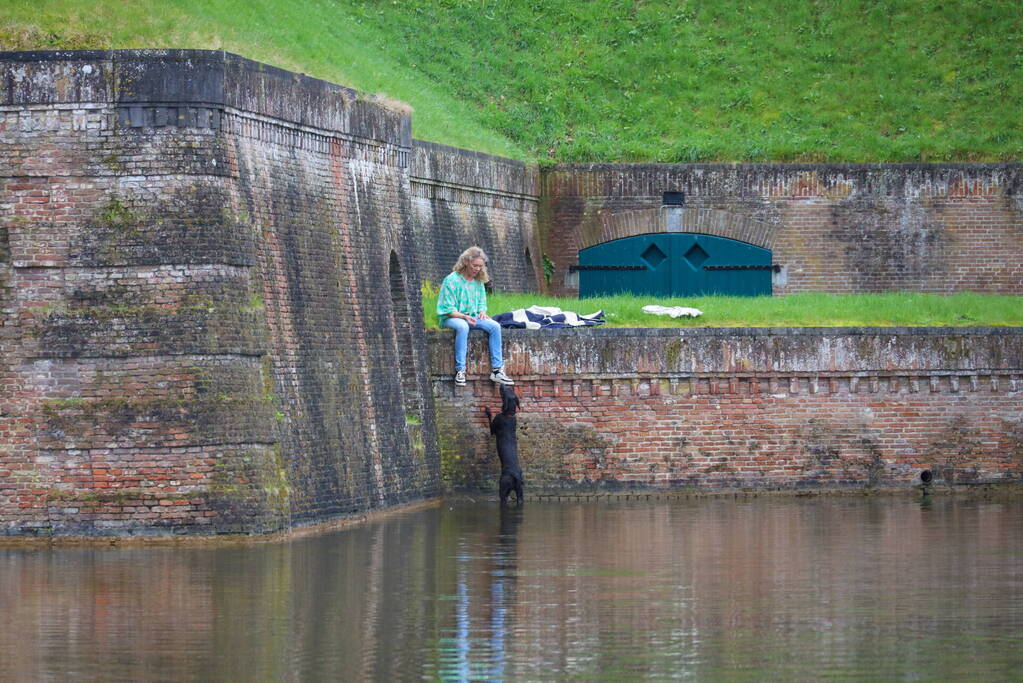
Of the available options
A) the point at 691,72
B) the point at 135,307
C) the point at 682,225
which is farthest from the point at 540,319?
the point at 691,72

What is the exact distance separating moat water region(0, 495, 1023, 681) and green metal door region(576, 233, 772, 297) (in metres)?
12.7

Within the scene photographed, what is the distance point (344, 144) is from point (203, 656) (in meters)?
10.7

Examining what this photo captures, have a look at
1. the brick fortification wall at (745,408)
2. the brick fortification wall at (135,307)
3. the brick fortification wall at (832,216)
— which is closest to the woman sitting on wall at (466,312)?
the brick fortification wall at (745,408)

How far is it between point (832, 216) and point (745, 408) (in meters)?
11.0

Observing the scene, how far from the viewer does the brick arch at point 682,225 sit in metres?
35.0

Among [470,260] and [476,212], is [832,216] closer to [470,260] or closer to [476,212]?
[476,212]

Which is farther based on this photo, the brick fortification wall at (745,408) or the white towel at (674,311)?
the white towel at (674,311)

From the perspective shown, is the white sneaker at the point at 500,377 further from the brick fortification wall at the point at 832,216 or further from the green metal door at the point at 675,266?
the brick fortification wall at the point at 832,216

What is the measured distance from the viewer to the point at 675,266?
1375 inches

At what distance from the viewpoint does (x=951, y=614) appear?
1531 cm

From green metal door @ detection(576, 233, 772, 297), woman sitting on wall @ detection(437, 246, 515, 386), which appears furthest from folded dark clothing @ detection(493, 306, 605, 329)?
green metal door @ detection(576, 233, 772, 297)

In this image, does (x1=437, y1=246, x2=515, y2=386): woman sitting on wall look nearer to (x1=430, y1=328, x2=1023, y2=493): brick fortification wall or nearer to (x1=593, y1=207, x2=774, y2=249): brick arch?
(x1=430, y1=328, x2=1023, y2=493): brick fortification wall

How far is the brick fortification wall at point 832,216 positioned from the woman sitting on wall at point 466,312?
1056cm

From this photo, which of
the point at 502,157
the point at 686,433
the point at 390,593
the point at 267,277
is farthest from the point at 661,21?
the point at 390,593
